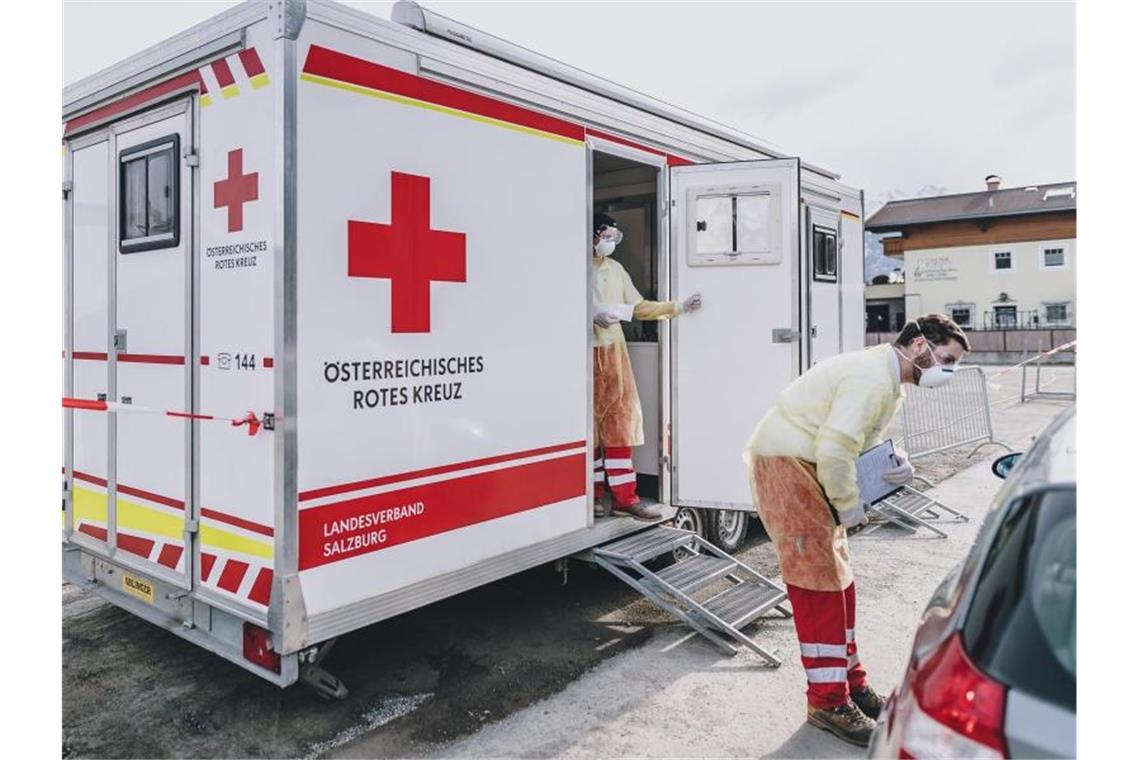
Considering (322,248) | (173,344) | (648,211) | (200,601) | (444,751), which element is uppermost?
(648,211)

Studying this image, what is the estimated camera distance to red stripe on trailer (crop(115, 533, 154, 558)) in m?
3.72

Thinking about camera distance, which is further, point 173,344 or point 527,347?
point 527,347

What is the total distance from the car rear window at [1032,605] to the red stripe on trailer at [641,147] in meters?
3.28

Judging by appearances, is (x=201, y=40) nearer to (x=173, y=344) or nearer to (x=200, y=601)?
(x=173, y=344)

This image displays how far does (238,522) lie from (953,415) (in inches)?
351

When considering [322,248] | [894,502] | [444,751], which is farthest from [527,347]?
[894,502]

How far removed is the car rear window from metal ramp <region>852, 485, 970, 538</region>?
4966 mm

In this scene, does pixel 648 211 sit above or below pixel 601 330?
above

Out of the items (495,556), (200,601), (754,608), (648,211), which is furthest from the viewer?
(648,211)

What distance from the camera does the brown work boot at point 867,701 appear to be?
11.3 feet

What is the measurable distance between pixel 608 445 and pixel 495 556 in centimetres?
143

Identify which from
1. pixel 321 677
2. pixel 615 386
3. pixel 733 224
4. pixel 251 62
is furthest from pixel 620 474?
pixel 251 62

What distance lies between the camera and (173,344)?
3.57 meters

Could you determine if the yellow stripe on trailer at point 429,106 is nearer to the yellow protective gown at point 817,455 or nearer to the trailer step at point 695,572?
the yellow protective gown at point 817,455
